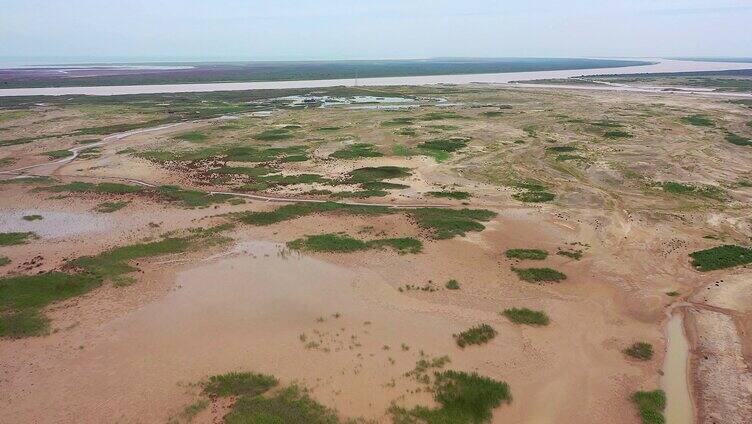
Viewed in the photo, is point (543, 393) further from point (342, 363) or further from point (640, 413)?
point (342, 363)

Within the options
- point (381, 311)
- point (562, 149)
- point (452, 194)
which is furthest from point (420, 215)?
point (562, 149)

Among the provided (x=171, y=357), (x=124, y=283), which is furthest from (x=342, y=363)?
(x=124, y=283)

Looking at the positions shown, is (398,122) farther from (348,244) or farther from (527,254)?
(527,254)

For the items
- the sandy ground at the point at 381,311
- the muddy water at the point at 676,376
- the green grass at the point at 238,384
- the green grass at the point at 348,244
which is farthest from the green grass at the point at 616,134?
the green grass at the point at 238,384

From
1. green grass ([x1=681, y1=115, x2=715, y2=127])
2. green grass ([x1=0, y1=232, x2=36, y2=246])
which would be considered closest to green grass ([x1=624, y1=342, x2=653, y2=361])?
green grass ([x1=0, y1=232, x2=36, y2=246])

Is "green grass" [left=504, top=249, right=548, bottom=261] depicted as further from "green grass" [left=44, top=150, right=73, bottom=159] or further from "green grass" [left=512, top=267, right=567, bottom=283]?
"green grass" [left=44, top=150, right=73, bottom=159]
